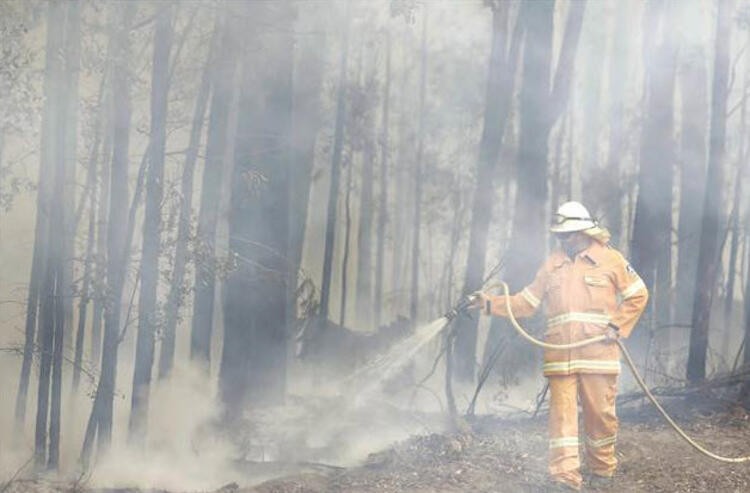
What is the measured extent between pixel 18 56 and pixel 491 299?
448cm

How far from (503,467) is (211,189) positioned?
150 inches

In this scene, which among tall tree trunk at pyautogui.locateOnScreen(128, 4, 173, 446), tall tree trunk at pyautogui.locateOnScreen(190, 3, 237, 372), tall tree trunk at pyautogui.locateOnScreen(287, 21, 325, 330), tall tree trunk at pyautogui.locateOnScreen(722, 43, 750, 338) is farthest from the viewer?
tall tree trunk at pyautogui.locateOnScreen(722, 43, 750, 338)

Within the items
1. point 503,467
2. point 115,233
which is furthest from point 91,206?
point 503,467

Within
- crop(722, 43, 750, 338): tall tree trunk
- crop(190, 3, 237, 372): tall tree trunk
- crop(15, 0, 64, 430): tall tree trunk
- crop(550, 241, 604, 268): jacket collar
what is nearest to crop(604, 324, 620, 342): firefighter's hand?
crop(550, 241, 604, 268): jacket collar

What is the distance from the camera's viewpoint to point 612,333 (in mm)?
6469

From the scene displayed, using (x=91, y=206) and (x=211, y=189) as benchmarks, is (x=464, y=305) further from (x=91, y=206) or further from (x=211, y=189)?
(x=91, y=206)

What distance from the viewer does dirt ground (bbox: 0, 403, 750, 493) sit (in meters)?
6.66

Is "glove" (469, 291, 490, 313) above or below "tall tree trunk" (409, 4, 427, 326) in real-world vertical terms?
below

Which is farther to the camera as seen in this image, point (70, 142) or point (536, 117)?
point (536, 117)

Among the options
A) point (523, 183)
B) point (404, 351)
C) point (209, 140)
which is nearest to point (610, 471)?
point (404, 351)

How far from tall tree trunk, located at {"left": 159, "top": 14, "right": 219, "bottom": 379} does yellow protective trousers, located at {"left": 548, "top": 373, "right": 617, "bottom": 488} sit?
3.60 meters

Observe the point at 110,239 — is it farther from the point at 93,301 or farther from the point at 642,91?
the point at 642,91

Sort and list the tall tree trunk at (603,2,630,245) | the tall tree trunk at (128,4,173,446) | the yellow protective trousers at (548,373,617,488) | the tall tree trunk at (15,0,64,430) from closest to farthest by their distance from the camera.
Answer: the yellow protective trousers at (548,373,617,488) → the tall tree trunk at (15,0,64,430) → the tall tree trunk at (128,4,173,446) → the tall tree trunk at (603,2,630,245)

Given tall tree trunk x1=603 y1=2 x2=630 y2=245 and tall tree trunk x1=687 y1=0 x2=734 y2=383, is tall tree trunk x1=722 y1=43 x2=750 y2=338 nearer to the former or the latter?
tall tree trunk x1=687 y1=0 x2=734 y2=383
